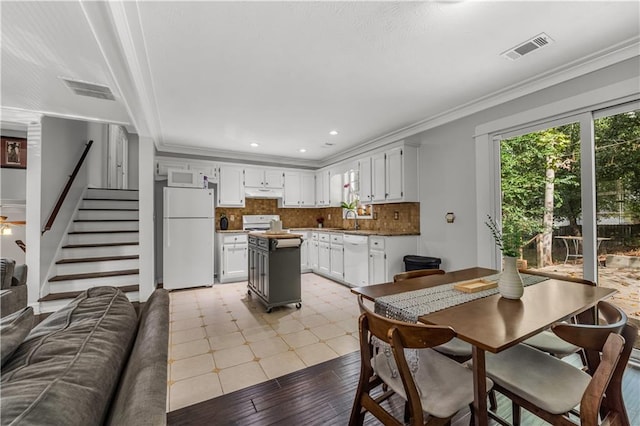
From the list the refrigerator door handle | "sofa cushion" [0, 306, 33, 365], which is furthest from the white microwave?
"sofa cushion" [0, 306, 33, 365]

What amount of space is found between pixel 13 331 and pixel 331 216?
5.83m

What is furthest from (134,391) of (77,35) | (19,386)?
(77,35)

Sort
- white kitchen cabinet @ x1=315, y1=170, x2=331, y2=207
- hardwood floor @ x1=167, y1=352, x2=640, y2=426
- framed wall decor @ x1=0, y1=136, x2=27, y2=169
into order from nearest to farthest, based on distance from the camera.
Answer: hardwood floor @ x1=167, y1=352, x2=640, y2=426, framed wall decor @ x1=0, y1=136, x2=27, y2=169, white kitchen cabinet @ x1=315, y1=170, x2=331, y2=207

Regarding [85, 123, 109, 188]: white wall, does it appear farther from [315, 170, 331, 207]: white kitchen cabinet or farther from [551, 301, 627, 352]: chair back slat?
[551, 301, 627, 352]: chair back slat

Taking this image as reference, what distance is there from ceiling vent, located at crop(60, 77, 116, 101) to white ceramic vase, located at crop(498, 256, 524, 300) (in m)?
3.49

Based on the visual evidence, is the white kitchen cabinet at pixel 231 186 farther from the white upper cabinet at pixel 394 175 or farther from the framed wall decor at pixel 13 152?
the white upper cabinet at pixel 394 175

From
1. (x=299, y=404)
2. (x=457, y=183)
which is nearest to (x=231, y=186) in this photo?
(x=457, y=183)

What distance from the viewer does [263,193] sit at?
5.84 meters

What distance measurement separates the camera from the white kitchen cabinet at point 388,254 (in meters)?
3.97

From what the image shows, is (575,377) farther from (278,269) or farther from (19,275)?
(19,275)

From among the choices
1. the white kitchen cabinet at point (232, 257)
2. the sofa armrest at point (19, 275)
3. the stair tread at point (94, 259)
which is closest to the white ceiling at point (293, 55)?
the sofa armrest at point (19, 275)

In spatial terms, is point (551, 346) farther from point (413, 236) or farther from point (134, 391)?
point (413, 236)

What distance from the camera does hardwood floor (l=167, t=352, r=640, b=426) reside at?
1699 mm

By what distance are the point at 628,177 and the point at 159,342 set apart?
3552 mm
